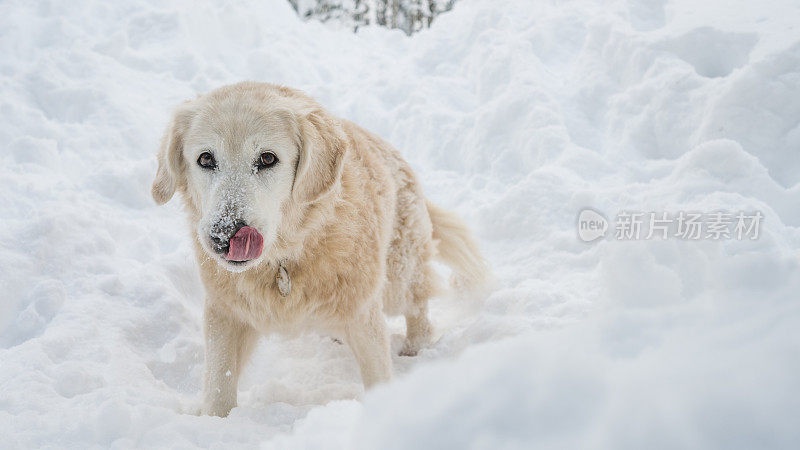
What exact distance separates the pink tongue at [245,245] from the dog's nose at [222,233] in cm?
1

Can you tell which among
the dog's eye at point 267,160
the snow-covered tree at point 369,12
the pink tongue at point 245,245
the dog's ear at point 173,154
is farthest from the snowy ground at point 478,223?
the snow-covered tree at point 369,12

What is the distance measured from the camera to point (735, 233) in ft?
11.7

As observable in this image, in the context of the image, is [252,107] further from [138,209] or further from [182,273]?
[138,209]

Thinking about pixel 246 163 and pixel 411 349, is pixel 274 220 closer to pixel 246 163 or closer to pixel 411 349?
pixel 246 163

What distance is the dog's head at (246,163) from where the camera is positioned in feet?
7.37

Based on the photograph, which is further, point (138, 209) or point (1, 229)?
point (138, 209)

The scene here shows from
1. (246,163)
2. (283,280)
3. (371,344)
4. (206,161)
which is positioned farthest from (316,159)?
(371,344)

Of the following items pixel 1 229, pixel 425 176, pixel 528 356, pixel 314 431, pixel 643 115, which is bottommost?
pixel 425 176

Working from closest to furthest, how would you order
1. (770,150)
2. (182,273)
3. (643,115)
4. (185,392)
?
(185,392) → (182,273) → (770,150) → (643,115)

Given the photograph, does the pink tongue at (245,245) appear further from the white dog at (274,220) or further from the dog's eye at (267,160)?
the dog's eye at (267,160)

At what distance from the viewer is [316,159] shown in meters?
2.60

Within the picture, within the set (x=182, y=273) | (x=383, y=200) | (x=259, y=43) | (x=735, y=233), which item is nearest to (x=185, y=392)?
(x=182, y=273)

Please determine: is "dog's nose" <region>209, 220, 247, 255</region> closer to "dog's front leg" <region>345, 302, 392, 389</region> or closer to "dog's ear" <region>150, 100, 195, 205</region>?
"dog's ear" <region>150, 100, 195, 205</region>

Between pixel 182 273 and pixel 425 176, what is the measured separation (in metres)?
2.77
